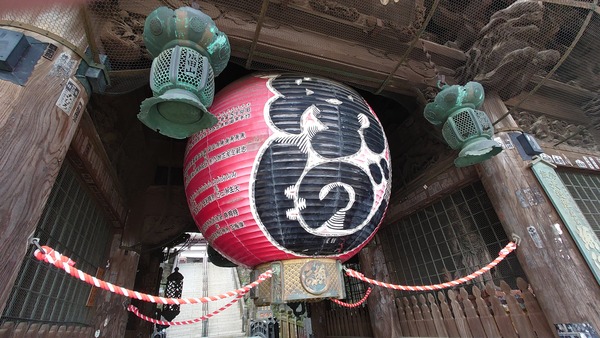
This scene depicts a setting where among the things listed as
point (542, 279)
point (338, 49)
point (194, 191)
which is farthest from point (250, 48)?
point (542, 279)

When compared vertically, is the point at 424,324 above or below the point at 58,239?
below

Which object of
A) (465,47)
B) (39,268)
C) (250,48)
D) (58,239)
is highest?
(465,47)

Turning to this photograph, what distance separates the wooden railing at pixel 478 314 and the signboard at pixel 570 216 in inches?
27.2

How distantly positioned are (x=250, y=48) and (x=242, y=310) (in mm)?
13039

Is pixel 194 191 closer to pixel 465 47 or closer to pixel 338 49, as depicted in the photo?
pixel 338 49

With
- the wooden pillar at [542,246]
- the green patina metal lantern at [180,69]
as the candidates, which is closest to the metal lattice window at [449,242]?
the wooden pillar at [542,246]

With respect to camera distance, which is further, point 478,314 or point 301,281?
point 478,314

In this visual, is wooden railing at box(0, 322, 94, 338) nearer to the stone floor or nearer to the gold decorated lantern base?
the gold decorated lantern base

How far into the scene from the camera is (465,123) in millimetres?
3160

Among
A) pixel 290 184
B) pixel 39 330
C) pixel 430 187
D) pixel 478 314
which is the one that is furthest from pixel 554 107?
pixel 39 330

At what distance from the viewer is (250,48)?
3.43 metres

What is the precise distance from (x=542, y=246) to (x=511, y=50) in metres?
2.47

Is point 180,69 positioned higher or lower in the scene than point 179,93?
higher

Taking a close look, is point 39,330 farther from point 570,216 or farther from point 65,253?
point 570,216
